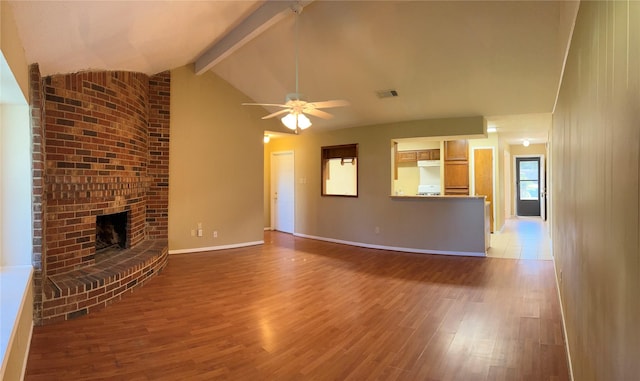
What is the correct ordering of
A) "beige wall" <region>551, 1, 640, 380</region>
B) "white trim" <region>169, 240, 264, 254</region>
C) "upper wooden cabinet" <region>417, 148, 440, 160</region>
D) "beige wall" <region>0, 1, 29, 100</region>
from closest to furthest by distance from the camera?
"beige wall" <region>551, 1, 640, 380</region>
"beige wall" <region>0, 1, 29, 100</region>
"white trim" <region>169, 240, 264, 254</region>
"upper wooden cabinet" <region>417, 148, 440, 160</region>

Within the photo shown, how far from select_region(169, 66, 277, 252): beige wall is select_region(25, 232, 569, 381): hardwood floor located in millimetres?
1344

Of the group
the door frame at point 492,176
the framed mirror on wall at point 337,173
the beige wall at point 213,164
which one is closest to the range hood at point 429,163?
the door frame at point 492,176

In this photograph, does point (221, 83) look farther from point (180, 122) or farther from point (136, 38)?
point (136, 38)

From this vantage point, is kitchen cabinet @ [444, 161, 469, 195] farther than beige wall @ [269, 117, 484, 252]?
Yes

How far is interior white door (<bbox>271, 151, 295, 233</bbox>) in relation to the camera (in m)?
8.16

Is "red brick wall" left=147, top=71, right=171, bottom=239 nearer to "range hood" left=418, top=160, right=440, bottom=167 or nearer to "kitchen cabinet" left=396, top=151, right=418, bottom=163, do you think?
"kitchen cabinet" left=396, top=151, right=418, bottom=163

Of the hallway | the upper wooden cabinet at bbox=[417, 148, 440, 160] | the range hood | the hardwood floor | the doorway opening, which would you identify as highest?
the upper wooden cabinet at bbox=[417, 148, 440, 160]

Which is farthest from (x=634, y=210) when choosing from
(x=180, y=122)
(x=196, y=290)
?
(x=180, y=122)

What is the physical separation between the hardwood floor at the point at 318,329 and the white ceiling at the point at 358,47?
88.4 inches

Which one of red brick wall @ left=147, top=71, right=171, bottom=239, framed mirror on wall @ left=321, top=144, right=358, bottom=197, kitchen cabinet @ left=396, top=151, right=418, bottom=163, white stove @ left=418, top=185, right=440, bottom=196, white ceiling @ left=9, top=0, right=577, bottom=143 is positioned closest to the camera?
white ceiling @ left=9, top=0, right=577, bottom=143

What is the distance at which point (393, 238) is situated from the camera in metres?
6.23

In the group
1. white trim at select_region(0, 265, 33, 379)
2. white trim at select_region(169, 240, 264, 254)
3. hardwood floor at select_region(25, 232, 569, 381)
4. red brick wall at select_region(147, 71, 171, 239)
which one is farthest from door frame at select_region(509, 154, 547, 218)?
white trim at select_region(0, 265, 33, 379)

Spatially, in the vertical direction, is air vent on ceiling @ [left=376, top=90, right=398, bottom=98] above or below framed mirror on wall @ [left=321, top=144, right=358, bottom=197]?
above

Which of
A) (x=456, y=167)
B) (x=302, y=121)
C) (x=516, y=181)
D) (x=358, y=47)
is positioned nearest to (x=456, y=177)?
(x=456, y=167)
